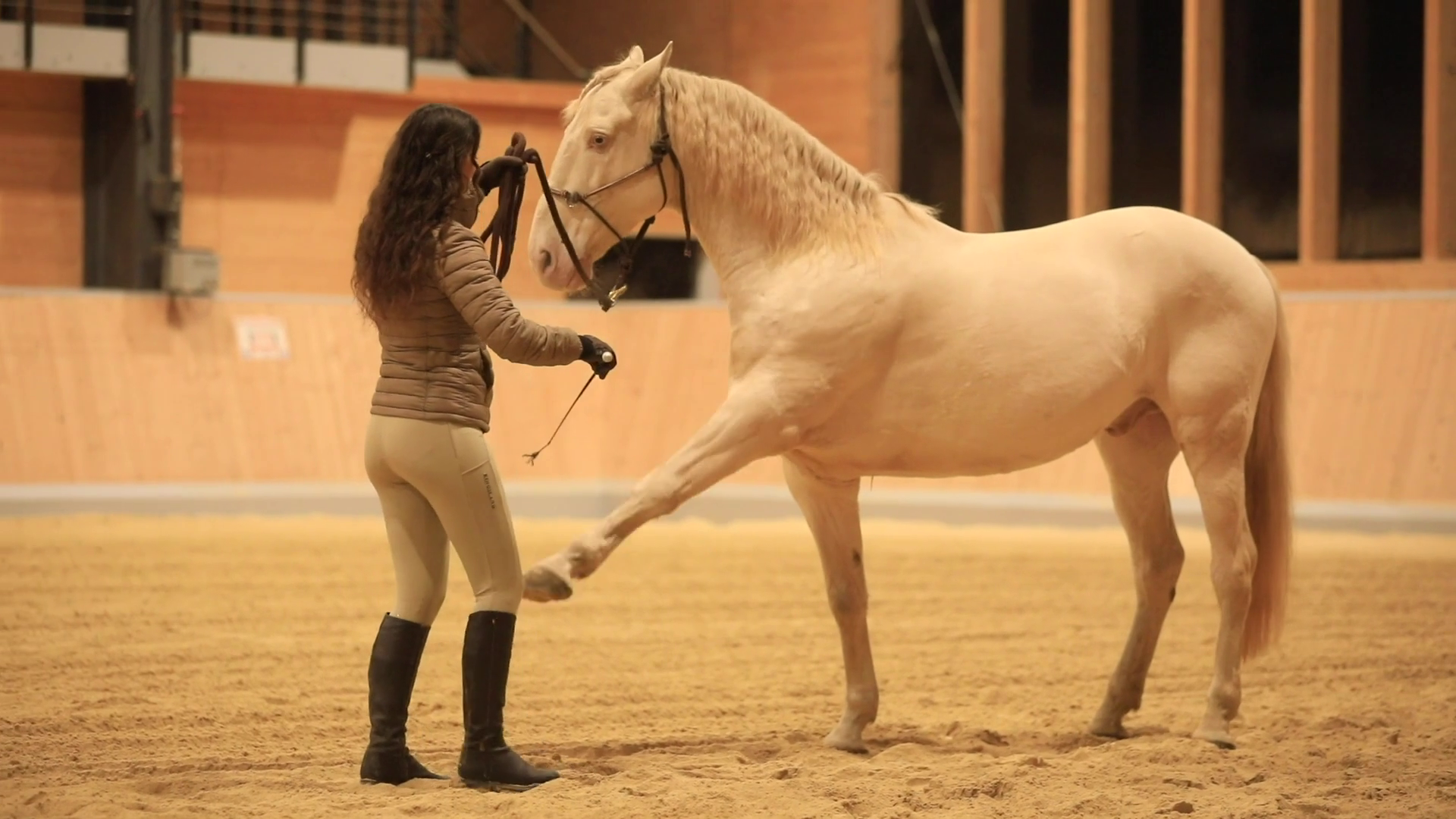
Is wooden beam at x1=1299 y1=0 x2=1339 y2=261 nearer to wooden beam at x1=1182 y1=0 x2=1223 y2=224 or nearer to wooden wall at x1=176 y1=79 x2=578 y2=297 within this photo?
wooden beam at x1=1182 y1=0 x2=1223 y2=224

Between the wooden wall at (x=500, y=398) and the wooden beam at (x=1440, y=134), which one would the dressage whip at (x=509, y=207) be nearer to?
the wooden wall at (x=500, y=398)

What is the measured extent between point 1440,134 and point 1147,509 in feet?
26.4

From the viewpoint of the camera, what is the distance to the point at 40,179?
15016 mm

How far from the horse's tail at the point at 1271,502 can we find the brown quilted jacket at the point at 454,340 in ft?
7.83

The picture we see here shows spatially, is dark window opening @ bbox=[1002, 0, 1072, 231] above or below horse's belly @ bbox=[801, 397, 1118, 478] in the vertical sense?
above

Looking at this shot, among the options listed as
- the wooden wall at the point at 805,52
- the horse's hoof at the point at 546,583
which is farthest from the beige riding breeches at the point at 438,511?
the wooden wall at the point at 805,52

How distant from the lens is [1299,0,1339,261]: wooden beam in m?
12.5

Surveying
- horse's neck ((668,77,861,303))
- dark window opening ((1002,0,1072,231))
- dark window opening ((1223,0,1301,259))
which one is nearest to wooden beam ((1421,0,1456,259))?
dark window opening ((1223,0,1301,259))

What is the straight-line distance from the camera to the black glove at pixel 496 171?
409cm

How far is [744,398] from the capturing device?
14.2 ft

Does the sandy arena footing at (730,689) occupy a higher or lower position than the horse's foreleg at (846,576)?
lower

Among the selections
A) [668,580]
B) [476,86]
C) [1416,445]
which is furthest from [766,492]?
[476,86]

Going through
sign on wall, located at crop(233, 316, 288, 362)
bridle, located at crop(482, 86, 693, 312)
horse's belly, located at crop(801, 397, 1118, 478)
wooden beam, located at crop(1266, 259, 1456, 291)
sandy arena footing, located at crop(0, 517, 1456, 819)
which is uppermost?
bridle, located at crop(482, 86, 693, 312)

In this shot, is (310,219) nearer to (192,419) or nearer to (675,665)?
(192,419)
